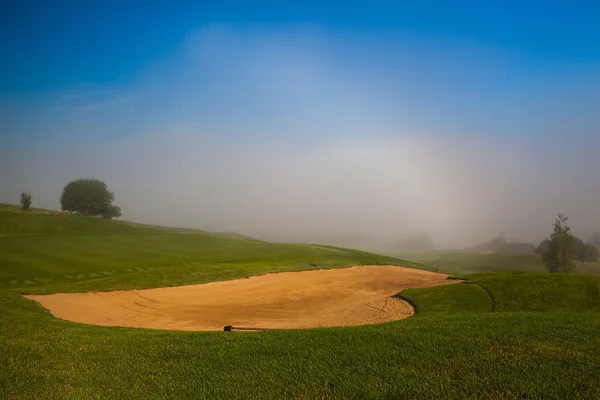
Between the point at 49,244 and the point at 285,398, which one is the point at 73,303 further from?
the point at 49,244

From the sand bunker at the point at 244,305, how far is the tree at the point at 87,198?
91117mm

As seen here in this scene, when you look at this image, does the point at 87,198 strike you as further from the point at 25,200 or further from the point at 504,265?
the point at 504,265

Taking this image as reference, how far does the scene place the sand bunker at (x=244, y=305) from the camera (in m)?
21.4

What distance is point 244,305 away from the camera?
2650 centimetres

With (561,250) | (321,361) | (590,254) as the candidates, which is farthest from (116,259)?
(590,254)

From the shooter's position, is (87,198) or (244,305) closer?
(244,305)

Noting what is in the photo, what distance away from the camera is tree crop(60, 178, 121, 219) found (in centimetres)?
10456

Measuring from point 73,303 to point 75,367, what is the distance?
63.5 feet

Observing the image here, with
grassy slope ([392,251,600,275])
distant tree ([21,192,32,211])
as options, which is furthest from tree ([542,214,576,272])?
distant tree ([21,192,32,211])

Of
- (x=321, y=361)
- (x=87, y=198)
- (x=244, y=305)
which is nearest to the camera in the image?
(x=321, y=361)

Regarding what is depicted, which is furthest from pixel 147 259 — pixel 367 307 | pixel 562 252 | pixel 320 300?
pixel 562 252

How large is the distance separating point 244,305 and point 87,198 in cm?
10051

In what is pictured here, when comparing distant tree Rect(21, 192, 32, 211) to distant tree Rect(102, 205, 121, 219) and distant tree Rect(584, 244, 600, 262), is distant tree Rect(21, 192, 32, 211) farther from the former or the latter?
distant tree Rect(584, 244, 600, 262)

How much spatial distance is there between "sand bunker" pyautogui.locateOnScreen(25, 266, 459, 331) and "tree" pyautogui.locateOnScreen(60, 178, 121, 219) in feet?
299
